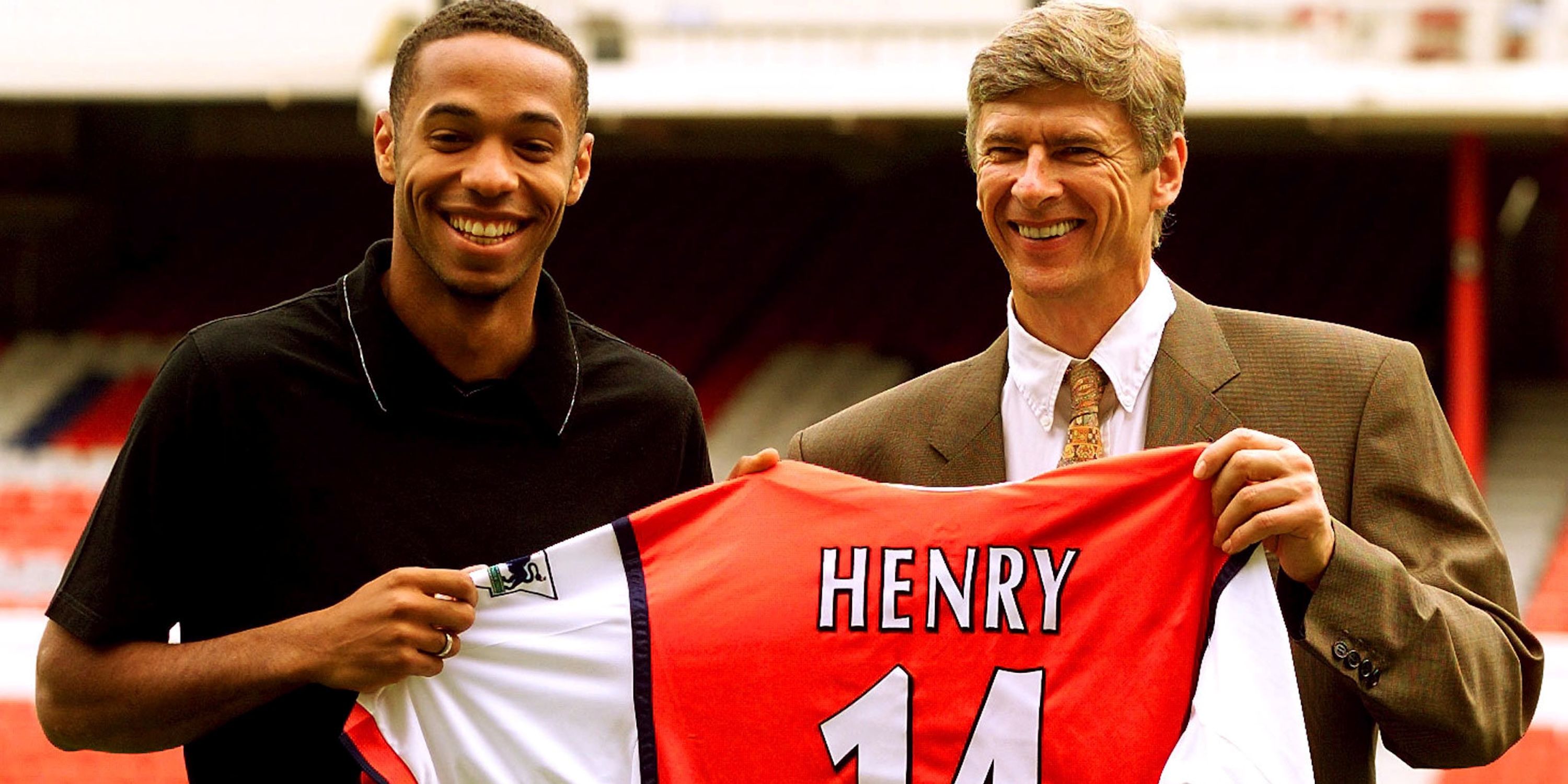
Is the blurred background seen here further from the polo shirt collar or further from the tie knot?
the tie knot

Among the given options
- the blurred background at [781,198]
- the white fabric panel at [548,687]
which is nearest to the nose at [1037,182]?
the white fabric panel at [548,687]

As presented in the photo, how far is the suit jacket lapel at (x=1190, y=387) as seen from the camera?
9.11ft

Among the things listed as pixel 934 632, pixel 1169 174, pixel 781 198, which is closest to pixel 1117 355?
pixel 1169 174

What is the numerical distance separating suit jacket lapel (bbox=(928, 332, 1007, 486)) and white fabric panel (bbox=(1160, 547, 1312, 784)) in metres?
0.49

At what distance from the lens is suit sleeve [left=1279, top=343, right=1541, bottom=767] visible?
2.47m

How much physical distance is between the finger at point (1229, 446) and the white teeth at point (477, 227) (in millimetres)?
1074

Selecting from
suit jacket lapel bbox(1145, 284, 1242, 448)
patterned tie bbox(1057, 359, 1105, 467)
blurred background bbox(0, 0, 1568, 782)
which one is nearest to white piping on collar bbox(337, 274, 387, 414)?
patterned tie bbox(1057, 359, 1105, 467)

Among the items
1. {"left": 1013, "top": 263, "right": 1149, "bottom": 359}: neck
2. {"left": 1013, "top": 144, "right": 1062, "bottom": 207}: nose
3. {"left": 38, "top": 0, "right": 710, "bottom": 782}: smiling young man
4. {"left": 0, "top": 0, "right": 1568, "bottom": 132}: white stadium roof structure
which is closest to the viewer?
{"left": 38, "top": 0, "right": 710, "bottom": 782}: smiling young man

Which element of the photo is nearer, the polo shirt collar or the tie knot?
the polo shirt collar

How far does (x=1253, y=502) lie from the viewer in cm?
246

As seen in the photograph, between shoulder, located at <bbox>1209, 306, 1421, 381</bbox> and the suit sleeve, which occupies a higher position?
shoulder, located at <bbox>1209, 306, 1421, 381</bbox>

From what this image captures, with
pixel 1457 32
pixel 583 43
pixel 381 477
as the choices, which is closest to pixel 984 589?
pixel 381 477

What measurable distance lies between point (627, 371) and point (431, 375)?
14.3 inches

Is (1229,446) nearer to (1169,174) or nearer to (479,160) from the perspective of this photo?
(1169,174)
